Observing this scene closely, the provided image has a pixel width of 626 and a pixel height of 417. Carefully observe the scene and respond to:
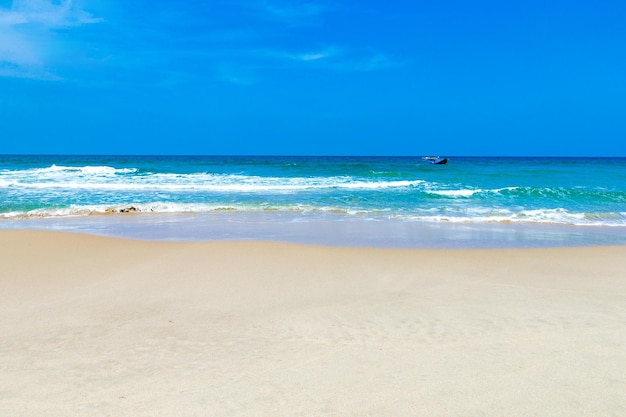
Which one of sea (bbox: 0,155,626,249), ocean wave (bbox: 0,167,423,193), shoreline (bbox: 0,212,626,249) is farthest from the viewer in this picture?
ocean wave (bbox: 0,167,423,193)

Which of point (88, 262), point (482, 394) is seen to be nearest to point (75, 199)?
point (88, 262)

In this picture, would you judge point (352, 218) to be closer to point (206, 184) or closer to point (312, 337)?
point (312, 337)

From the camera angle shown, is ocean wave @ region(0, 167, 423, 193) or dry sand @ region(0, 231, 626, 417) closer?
dry sand @ region(0, 231, 626, 417)

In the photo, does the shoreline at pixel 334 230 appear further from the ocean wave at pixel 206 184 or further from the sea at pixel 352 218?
the ocean wave at pixel 206 184

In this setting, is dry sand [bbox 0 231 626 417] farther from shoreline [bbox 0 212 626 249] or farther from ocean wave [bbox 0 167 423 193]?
ocean wave [bbox 0 167 423 193]

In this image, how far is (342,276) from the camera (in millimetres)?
5973

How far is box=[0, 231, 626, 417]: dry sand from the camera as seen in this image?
278 centimetres

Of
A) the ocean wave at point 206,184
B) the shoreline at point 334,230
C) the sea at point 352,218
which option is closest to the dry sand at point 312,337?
the shoreline at point 334,230

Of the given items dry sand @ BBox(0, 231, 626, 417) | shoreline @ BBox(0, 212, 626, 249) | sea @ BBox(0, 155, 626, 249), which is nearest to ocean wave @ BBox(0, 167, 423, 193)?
sea @ BBox(0, 155, 626, 249)

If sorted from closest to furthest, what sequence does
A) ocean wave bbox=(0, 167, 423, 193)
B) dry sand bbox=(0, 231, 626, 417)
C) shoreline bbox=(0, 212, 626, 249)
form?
1. dry sand bbox=(0, 231, 626, 417)
2. shoreline bbox=(0, 212, 626, 249)
3. ocean wave bbox=(0, 167, 423, 193)

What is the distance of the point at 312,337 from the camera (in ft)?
12.5

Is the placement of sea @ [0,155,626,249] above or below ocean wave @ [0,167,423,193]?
below

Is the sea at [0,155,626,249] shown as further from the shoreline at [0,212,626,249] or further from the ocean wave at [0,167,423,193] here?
the ocean wave at [0,167,423,193]

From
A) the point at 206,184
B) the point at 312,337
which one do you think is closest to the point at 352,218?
the point at 312,337
